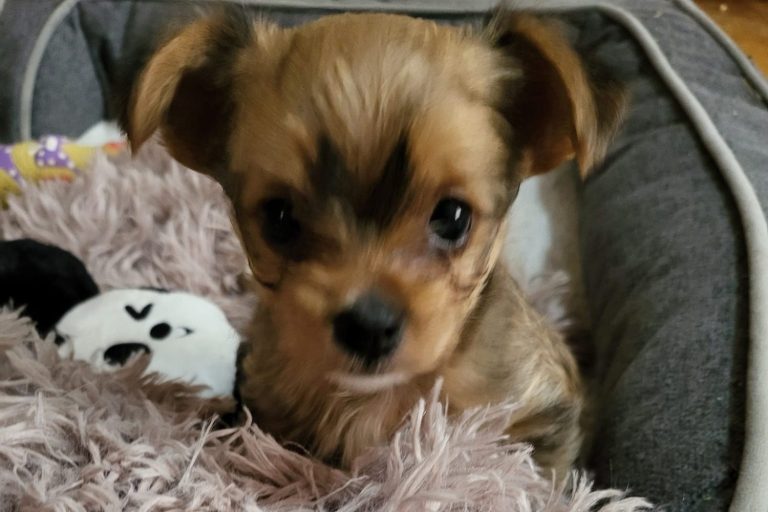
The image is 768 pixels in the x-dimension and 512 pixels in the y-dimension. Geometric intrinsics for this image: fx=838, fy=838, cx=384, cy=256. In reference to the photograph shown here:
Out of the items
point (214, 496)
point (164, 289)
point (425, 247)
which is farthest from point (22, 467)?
point (164, 289)

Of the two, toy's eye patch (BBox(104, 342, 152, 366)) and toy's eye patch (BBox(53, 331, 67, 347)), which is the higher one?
toy's eye patch (BBox(104, 342, 152, 366))

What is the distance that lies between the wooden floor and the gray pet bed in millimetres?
804

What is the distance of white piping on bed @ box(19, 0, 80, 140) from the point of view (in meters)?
2.39

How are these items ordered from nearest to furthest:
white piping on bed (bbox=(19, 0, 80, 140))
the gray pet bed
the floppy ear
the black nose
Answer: the black nose → the floppy ear → the gray pet bed → white piping on bed (bbox=(19, 0, 80, 140))

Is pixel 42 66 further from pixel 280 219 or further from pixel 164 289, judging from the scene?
pixel 280 219

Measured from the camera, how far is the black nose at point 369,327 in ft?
3.25

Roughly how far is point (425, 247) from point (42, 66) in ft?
5.86

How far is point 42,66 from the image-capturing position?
8.00 ft

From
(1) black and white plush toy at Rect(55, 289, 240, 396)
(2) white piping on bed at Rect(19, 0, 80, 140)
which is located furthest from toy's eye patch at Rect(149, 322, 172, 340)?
(2) white piping on bed at Rect(19, 0, 80, 140)

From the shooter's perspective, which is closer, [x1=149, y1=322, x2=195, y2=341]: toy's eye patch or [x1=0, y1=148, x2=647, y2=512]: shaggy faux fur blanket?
[x1=0, y1=148, x2=647, y2=512]: shaggy faux fur blanket

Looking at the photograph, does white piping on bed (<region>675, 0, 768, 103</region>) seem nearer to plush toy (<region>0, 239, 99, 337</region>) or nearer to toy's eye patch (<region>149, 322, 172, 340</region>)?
toy's eye patch (<region>149, 322, 172, 340</region>)

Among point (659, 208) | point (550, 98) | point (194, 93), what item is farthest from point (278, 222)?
point (659, 208)

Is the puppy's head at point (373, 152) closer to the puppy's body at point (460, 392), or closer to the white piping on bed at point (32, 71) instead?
the puppy's body at point (460, 392)

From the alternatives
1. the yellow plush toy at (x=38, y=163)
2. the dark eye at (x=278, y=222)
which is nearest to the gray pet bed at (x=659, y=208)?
the yellow plush toy at (x=38, y=163)
